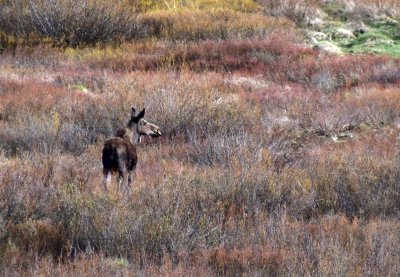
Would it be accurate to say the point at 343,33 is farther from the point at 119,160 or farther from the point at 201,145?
the point at 119,160

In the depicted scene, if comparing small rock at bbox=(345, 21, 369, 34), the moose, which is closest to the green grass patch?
small rock at bbox=(345, 21, 369, 34)

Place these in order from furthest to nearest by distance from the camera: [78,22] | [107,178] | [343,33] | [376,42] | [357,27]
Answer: [357,27] → [343,33] → [78,22] → [376,42] → [107,178]

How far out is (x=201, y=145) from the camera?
37.2 feet

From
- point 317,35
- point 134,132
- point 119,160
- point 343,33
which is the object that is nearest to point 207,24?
point 317,35

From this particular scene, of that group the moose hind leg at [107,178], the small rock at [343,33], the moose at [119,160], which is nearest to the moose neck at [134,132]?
the moose at [119,160]

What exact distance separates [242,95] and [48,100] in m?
4.61

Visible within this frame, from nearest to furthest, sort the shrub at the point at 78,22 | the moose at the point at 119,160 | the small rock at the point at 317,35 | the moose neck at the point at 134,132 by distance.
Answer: the moose at the point at 119,160, the moose neck at the point at 134,132, the shrub at the point at 78,22, the small rock at the point at 317,35

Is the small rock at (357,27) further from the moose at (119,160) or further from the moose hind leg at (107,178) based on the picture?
the moose hind leg at (107,178)

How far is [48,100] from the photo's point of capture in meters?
14.5

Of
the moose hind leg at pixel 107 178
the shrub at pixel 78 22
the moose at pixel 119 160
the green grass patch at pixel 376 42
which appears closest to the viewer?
the moose hind leg at pixel 107 178

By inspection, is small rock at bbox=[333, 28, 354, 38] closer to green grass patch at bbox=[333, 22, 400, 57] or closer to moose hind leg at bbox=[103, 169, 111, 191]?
green grass patch at bbox=[333, 22, 400, 57]

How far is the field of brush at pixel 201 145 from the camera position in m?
6.48

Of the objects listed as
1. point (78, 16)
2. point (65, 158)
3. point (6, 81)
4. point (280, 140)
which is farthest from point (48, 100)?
point (78, 16)

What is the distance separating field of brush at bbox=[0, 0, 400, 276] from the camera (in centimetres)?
648
